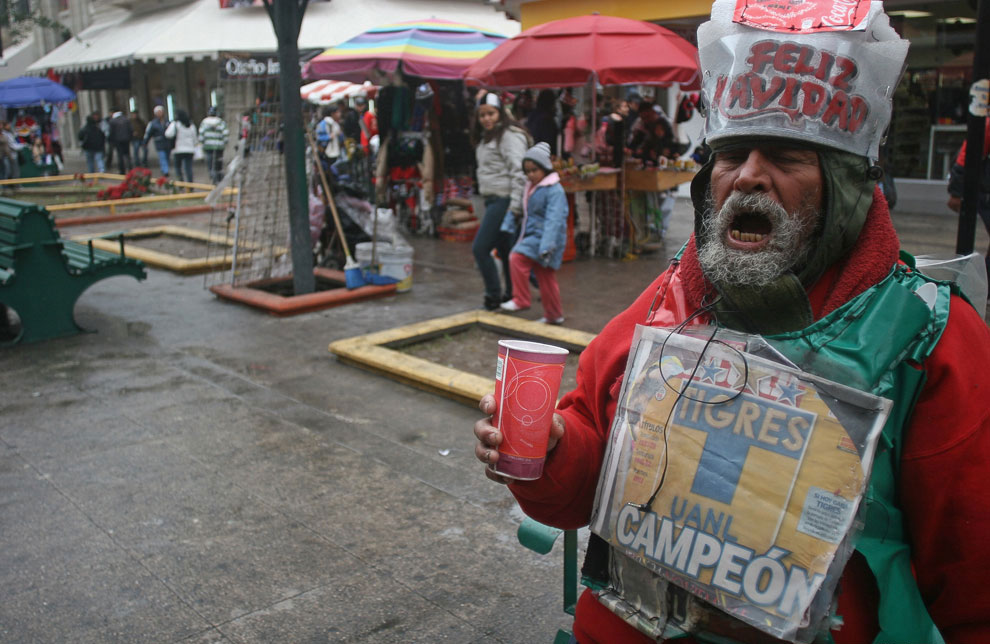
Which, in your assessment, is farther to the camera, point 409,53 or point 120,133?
point 120,133

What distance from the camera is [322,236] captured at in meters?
10.2

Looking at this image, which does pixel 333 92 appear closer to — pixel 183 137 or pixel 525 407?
pixel 183 137

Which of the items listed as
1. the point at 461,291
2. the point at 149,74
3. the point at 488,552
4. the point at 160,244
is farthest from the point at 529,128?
the point at 149,74

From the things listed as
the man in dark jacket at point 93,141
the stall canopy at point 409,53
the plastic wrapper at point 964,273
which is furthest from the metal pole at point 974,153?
the man in dark jacket at point 93,141

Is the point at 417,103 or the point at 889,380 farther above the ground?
the point at 417,103

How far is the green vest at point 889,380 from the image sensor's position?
1471 mm

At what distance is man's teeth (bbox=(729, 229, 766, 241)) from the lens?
1.65m

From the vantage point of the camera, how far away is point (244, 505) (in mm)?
4172

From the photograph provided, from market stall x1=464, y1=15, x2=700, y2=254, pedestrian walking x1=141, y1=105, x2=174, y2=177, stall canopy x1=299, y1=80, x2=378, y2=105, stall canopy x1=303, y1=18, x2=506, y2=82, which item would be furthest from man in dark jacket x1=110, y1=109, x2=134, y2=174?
market stall x1=464, y1=15, x2=700, y2=254

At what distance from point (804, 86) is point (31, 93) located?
26370 millimetres

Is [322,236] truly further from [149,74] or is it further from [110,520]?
[149,74]

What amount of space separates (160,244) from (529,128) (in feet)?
18.7

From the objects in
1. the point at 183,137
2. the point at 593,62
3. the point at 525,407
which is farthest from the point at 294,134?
the point at 183,137

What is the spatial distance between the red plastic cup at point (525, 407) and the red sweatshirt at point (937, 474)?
0.09 meters
